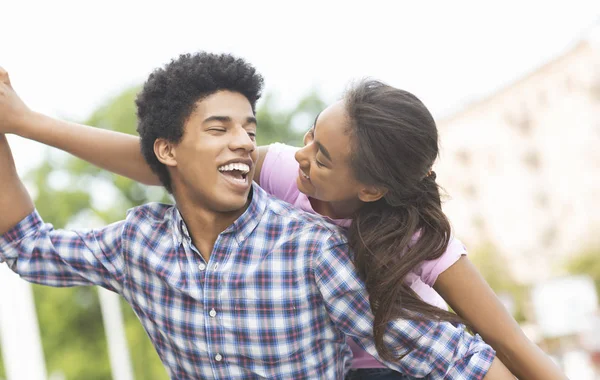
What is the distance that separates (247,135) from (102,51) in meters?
18.1

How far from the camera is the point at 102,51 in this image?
1948cm

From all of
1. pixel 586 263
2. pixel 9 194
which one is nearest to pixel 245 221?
pixel 9 194

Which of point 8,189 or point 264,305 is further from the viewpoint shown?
point 8,189

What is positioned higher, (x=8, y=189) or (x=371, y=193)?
(x=8, y=189)

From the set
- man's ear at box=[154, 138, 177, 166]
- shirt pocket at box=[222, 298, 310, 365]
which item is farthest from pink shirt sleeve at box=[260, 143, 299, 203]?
shirt pocket at box=[222, 298, 310, 365]

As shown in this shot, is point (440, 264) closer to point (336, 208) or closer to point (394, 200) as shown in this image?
point (394, 200)

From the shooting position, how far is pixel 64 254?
7.88 ft

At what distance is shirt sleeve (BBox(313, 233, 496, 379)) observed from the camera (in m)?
2.10

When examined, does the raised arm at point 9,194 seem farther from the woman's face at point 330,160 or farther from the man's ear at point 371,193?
the man's ear at point 371,193

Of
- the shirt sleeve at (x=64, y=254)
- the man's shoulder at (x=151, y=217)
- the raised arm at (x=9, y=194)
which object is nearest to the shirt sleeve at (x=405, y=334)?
the man's shoulder at (x=151, y=217)

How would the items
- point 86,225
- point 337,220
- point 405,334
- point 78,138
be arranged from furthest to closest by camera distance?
point 86,225 < point 78,138 < point 337,220 < point 405,334

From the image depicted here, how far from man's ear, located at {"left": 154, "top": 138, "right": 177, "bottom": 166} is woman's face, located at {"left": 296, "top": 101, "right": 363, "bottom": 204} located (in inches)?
15.2

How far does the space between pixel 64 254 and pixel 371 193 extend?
95 centimetres

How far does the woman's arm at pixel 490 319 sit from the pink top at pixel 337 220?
0.09ft
